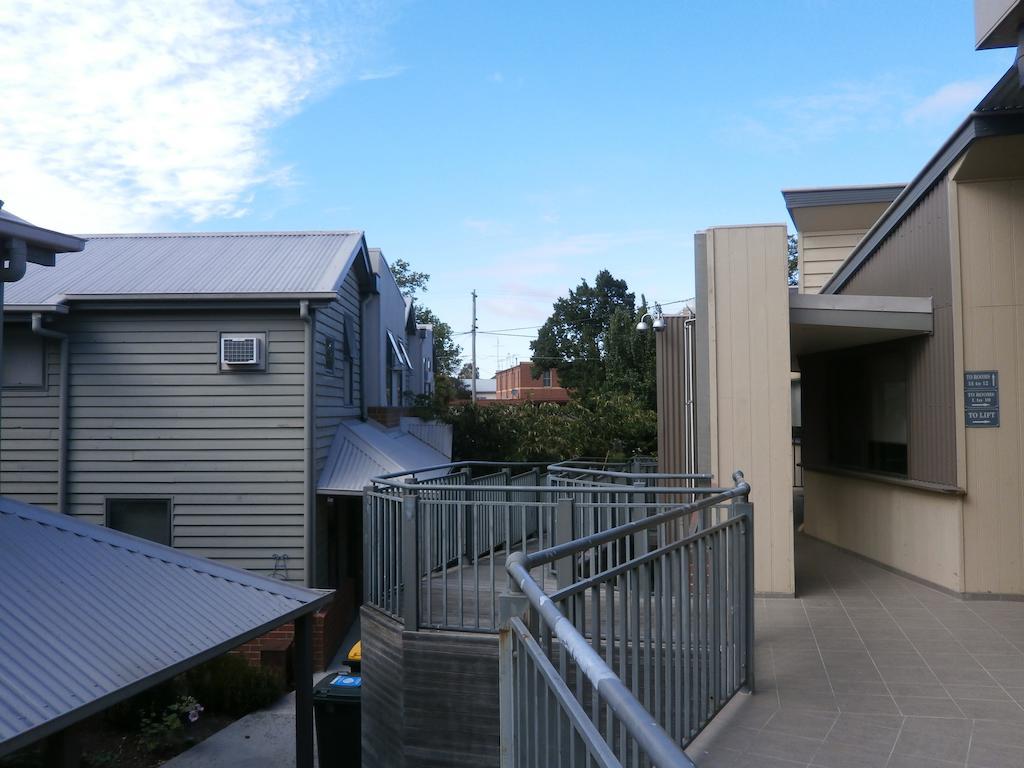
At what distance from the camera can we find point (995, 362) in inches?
287

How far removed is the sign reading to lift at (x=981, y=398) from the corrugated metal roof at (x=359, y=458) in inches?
307

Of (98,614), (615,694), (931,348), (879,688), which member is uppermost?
(931,348)

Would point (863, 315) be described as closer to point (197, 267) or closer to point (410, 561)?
point (410, 561)

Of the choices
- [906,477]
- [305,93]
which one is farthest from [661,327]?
[305,93]

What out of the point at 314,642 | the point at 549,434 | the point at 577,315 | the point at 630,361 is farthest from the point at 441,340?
the point at 314,642

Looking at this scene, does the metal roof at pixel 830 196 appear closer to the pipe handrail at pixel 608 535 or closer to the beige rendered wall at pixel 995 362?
the beige rendered wall at pixel 995 362

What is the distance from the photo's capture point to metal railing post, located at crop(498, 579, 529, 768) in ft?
7.75

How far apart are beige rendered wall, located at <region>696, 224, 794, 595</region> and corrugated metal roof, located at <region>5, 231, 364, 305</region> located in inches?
256

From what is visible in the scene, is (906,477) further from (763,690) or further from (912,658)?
(763,690)

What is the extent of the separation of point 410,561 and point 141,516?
27.3ft

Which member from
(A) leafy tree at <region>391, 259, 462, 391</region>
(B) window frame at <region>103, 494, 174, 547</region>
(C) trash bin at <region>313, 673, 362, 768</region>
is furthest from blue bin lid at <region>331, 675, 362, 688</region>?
(A) leafy tree at <region>391, 259, 462, 391</region>

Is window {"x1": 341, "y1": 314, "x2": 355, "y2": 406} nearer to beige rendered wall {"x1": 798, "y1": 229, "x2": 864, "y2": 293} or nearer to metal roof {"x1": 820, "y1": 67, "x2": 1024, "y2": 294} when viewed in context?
beige rendered wall {"x1": 798, "y1": 229, "x2": 864, "y2": 293}

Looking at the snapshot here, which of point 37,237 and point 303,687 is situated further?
point 303,687

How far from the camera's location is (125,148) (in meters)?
20.7
